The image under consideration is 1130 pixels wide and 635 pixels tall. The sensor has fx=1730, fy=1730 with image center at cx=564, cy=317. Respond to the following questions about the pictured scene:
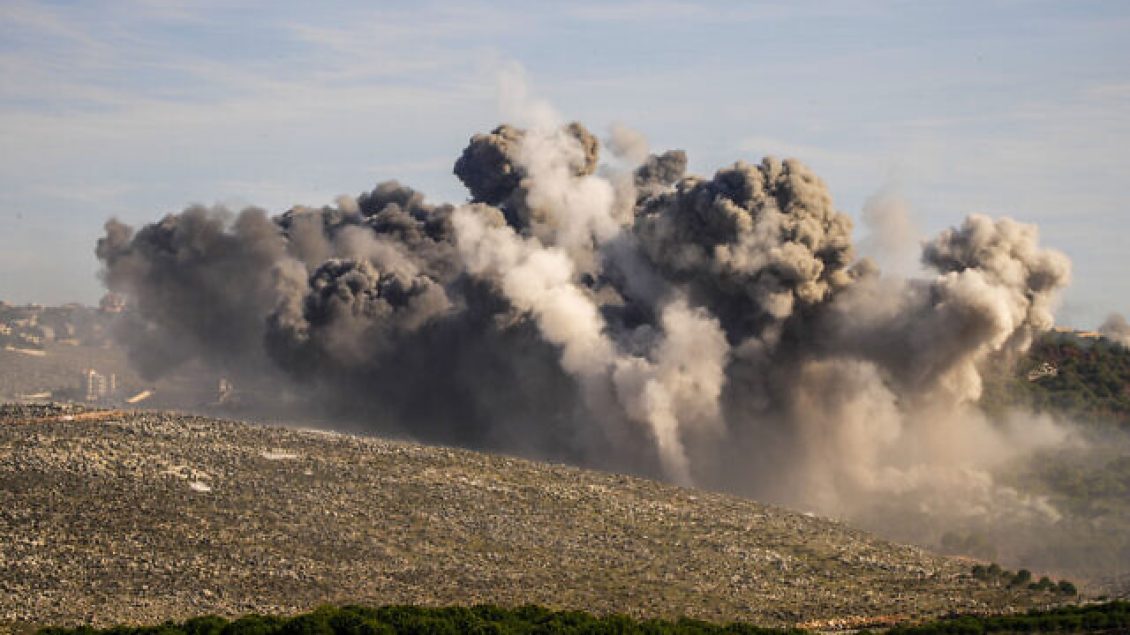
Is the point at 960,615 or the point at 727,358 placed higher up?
the point at 727,358

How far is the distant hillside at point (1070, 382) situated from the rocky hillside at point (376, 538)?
42953mm

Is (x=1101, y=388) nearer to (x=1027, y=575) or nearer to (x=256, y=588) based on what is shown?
(x=1027, y=575)

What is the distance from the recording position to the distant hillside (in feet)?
578

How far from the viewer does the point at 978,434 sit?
168 metres

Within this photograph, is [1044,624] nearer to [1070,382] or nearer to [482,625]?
[482,625]

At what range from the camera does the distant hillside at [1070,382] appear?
17625 cm

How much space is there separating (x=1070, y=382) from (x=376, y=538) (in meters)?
92.4

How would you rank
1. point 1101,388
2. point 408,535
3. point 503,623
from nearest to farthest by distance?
point 503,623
point 408,535
point 1101,388

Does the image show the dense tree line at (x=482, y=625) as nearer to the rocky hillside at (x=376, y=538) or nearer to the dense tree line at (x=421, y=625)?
the dense tree line at (x=421, y=625)

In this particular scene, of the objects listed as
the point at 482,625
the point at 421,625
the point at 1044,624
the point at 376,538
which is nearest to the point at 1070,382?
the point at 1044,624

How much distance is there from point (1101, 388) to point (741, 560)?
72.7m

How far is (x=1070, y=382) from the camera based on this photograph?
183625mm

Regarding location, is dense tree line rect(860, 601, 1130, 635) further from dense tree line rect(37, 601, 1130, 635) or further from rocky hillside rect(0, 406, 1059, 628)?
rocky hillside rect(0, 406, 1059, 628)

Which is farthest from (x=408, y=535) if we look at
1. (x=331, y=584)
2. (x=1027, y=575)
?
(x=1027, y=575)
